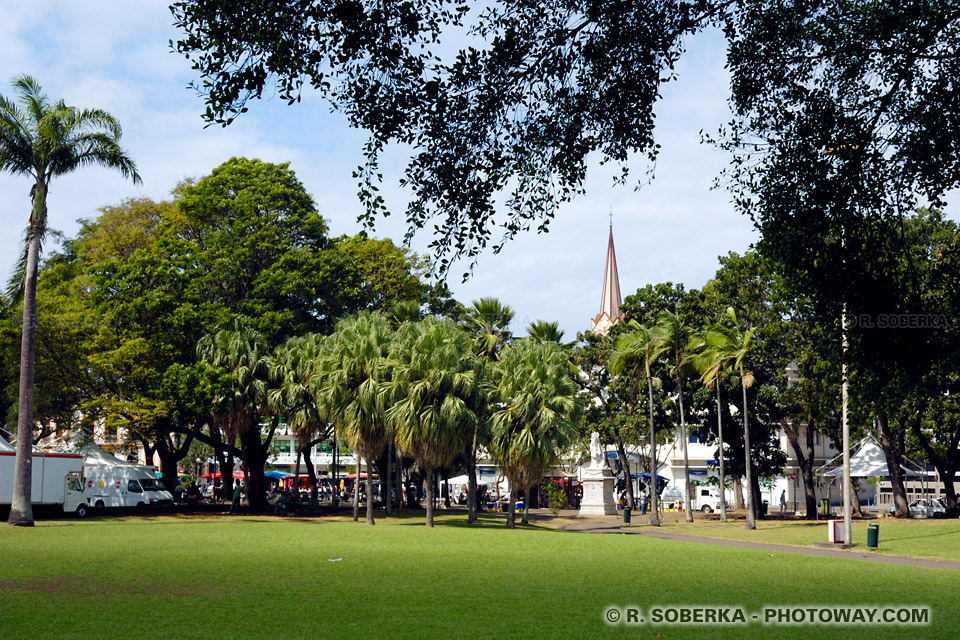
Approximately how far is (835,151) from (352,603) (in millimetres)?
9497

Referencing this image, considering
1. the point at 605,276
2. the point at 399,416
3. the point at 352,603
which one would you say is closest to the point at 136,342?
the point at 399,416

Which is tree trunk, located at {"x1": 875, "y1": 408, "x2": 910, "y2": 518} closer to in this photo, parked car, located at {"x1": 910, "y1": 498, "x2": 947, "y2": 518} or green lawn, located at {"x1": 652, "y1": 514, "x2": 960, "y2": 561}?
green lawn, located at {"x1": 652, "y1": 514, "x2": 960, "y2": 561}

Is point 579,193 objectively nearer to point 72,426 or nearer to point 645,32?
point 645,32

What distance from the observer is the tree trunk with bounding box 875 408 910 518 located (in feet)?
145

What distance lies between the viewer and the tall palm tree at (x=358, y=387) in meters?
38.1

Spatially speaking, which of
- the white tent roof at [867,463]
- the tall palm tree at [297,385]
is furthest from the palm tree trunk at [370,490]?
the white tent roof at [867,463]

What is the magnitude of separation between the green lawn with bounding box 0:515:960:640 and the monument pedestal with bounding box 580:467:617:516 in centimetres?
2554

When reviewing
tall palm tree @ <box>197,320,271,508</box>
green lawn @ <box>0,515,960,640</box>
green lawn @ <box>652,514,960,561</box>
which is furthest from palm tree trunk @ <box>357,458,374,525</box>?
green lawn @ <box>652,514,960,561</box>

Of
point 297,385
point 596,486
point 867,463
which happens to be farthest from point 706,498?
point 297,385

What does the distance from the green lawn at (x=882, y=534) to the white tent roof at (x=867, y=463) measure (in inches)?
290

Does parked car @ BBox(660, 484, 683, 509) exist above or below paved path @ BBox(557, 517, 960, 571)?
below

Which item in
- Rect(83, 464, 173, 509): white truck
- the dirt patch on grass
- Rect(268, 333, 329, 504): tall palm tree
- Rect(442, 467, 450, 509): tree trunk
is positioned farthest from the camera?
Rect(442, 467, 450, 509): tree trunk

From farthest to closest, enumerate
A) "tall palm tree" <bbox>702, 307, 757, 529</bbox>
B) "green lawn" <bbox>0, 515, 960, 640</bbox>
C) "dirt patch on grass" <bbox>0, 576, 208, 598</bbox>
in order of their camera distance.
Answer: "tall palm tree" <bbox>702, 307, 757, 529</bbox> → "dirt patch on grass" <bbox>0, 576, 208, 598</bbox> → "green lawn" <bbox>0, 515, 960, 640</bbox>

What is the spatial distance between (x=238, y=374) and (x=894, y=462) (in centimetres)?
3378
